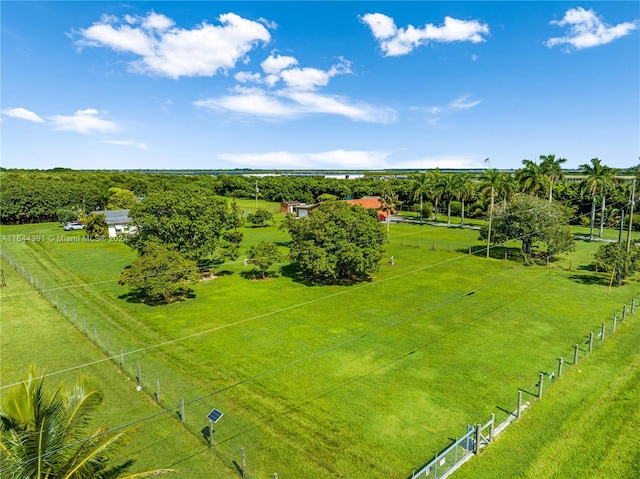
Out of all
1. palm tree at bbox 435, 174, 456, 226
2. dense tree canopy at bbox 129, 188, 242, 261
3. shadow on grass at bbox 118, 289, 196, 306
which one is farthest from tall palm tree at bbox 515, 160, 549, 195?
shadow on grass at bbox 118, 289, 196, 306

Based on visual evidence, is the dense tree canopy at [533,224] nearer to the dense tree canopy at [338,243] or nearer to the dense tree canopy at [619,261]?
the dense tree canopy at [619,261]

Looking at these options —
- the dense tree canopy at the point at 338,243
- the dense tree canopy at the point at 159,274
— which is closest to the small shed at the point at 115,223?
the dense tree canopy at the point at 159,274

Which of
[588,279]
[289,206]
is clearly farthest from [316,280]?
[289,206]

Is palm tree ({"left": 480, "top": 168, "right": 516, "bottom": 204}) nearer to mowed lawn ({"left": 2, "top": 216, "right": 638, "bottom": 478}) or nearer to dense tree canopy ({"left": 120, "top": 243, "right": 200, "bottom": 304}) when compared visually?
mowed lawn ({"left": 2, "top": 216, "right": 638, "bottom": 478})

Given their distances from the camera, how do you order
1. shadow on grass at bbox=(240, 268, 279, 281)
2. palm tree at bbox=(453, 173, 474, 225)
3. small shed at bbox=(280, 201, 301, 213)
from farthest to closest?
1. small shed at bbox=(280, 201, 301, 213)
2. palm tree at bbox=(453, 173, 474, 225)
3. shadow on grass at bbox=(240, 268, 279, 281)

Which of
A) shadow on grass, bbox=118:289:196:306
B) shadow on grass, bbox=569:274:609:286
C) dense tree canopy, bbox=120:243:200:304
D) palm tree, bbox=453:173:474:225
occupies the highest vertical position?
palm tree, bbox=453:173:474:225

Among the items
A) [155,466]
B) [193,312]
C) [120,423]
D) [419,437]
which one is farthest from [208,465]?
[193,312]
